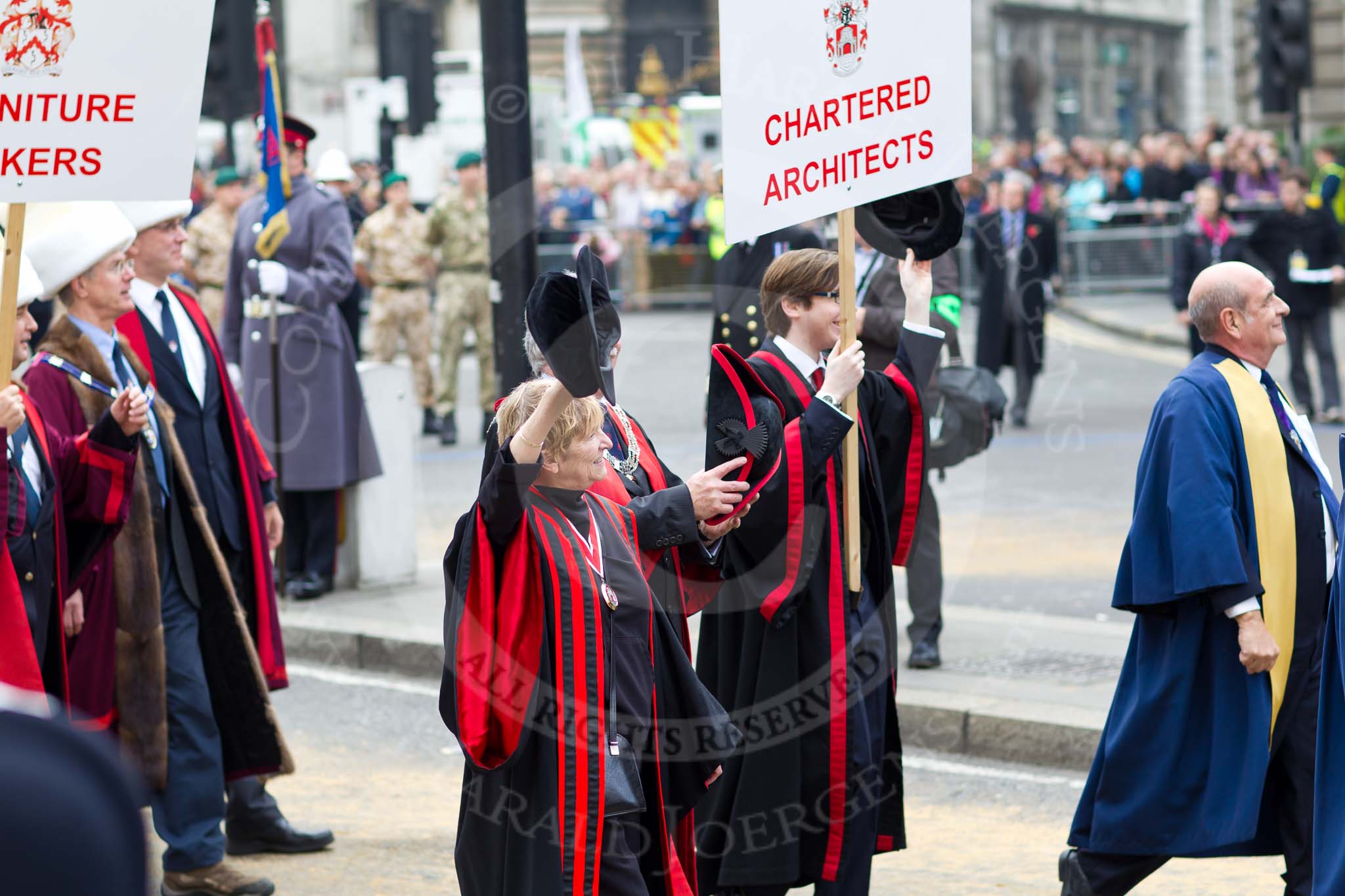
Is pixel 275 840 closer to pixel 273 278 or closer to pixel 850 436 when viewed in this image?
pixel 850 436

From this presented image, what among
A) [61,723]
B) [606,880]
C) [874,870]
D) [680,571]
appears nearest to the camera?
[61,723]

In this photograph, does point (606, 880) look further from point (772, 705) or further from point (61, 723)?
point (61, 723)

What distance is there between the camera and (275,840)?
5.84 metres

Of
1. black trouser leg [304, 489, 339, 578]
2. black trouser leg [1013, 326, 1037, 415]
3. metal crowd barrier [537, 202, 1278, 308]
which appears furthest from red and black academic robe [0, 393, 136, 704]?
metal crowd barrier [537, 202, 1278, 308]

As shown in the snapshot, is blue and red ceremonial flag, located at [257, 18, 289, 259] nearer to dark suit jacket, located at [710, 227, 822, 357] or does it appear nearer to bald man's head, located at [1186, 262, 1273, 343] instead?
dark suit jacket, located at [710, 227, 822, 357]

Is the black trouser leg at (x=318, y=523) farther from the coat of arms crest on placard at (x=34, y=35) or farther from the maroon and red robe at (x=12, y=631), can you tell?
the coat of arms crest on placard at (x=34, y=35)

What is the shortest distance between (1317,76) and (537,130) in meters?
13.4

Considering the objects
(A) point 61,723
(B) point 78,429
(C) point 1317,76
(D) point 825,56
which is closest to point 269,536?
(B) point 78,429

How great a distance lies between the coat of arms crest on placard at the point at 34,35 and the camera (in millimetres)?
4328

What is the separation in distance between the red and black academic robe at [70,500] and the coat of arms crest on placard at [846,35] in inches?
76.9

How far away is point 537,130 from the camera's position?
3256 cm

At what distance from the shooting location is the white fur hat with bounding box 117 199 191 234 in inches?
219

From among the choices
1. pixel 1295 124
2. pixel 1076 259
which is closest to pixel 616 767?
pixel 1295 124

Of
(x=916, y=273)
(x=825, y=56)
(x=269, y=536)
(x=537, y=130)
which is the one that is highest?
(x=537, y=130)
